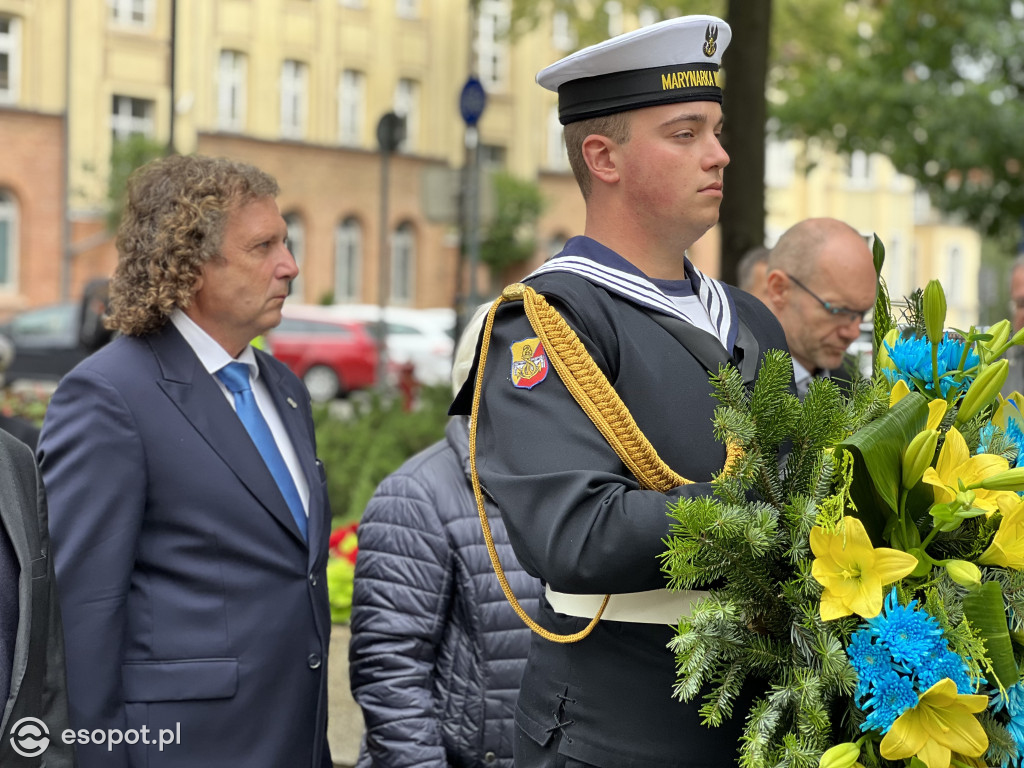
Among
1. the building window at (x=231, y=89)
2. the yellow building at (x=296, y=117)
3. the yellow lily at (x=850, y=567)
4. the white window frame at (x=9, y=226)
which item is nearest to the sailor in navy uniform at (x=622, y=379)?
the yellow lily at (x=850, y=567)

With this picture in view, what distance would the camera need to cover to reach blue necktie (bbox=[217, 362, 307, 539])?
3186 mm

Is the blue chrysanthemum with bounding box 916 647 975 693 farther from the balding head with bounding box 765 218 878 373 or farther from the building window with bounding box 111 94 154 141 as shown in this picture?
the building window with bounding box 111 94 154 141

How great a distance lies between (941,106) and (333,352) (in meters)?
12.6

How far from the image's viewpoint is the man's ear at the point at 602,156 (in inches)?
88.7

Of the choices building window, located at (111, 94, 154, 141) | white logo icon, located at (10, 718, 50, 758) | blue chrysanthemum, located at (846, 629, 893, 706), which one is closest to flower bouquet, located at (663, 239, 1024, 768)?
blue chrysanthemum, located at (846, 629, 893, 706)

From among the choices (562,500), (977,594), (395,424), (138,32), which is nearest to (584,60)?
(562,500)

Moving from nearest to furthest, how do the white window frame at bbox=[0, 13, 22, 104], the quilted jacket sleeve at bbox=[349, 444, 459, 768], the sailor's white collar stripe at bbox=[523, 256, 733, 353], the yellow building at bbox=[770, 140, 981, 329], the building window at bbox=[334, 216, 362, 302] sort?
1. the sailor's white collar stripe at bbox=[523, 256, 733, 353]
2. the quilted jacket sleeve at bbox=[349, 444, 459, 768]
3. the white window frame at bbox=[0, 13, 22, 104]
4. the building window at bbox=[334, 216, 362, 302]
5. the yellow building at bbox=[770, 140, 981, 329]

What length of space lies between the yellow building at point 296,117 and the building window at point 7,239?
1.3 inches

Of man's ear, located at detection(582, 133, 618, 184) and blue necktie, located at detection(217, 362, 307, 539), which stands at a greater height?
man's ear, located at detection(582, 133, 618, 184)

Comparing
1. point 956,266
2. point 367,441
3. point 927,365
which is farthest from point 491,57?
point 927,365

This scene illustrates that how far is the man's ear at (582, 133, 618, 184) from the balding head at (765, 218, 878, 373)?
71.5 inches

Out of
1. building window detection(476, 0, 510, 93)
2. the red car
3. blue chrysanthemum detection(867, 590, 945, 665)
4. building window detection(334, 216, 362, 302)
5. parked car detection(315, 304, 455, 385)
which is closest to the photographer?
blue chrysanthemum detection(867, 590, 945, 665)

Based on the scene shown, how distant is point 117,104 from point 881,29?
22.1m

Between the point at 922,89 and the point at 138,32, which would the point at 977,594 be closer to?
the point at 922,89
